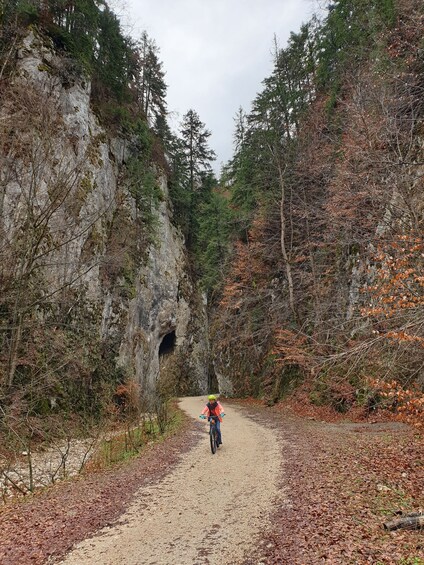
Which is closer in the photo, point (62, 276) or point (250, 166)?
point (62, 276)

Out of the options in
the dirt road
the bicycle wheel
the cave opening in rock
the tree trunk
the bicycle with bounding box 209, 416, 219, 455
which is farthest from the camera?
the cave opening in rock

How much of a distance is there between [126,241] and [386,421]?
1981 centimetres

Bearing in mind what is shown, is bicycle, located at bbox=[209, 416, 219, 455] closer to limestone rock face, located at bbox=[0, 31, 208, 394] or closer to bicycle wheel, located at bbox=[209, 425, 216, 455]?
bicycle wheel, located at bbox=[209, 425, 216, 455]

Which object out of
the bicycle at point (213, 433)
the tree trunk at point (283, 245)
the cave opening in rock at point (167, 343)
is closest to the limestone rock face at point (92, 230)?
the cave opening in rock at point (167, 343)

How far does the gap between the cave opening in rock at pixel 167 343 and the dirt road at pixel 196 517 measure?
82.2 feet

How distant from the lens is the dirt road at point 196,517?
497 cm

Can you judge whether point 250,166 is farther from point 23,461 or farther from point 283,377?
point 23,461

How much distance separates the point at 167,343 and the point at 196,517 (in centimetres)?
2947

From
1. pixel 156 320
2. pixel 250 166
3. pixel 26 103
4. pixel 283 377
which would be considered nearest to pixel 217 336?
pixel 156 320

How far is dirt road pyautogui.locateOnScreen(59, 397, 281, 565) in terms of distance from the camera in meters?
4.97

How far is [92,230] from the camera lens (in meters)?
21.6

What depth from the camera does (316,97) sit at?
29.6 metres

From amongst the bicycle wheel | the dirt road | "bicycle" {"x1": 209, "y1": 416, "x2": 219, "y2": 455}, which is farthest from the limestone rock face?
the dirt road

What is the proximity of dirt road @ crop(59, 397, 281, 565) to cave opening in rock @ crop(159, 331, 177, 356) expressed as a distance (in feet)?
82.2
